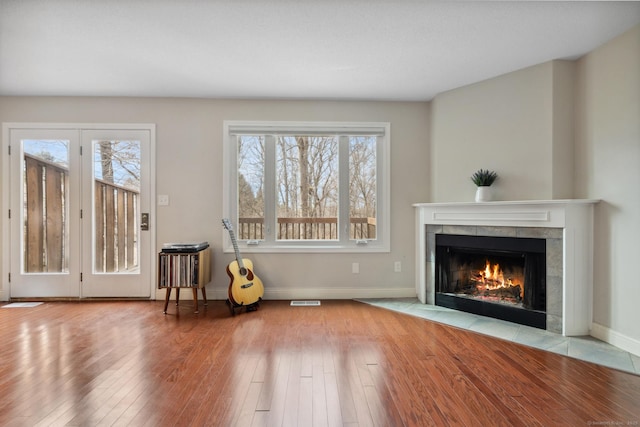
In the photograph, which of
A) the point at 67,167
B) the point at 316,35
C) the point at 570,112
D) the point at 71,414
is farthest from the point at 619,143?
the point at 67,167

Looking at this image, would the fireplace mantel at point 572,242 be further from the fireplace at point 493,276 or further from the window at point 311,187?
the window at point 311,187

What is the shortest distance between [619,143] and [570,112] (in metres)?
0.54

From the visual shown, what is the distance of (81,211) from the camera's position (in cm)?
361

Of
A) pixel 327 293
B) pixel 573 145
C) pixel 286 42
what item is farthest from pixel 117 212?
pixel 573 145

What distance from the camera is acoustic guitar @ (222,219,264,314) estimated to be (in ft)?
10.4

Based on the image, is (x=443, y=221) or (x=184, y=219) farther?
(x=184, y=219)

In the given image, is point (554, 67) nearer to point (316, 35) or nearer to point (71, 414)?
point (316, 35)

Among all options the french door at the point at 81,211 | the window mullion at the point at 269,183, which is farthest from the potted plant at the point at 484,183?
the french door at the point at 81,211

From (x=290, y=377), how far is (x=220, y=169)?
2498 mm

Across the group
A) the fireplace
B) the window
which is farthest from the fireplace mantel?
the window

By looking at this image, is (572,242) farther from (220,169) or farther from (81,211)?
(81,211)

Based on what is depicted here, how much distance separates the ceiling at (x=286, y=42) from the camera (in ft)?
6.85

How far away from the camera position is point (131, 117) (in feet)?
12.0

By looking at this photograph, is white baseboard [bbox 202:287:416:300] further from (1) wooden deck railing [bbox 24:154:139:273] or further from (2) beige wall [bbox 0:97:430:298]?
(1) wooden deck railing [bbox 24:154:139:273]
